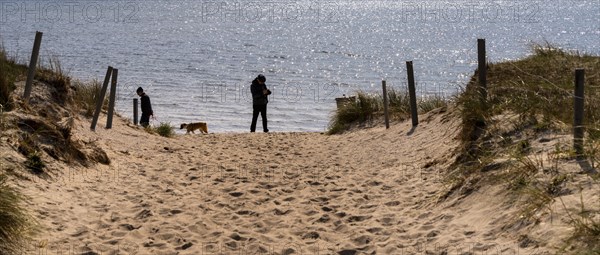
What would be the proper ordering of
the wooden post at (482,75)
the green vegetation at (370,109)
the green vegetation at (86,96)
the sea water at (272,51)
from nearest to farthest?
the wooden post at (482,75) → the green vegetation at (86,96) → the green vegetation at (370,109) → the sea water at (272,51)

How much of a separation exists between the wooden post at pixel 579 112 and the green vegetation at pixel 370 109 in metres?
8.97

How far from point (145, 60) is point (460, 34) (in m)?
32.8

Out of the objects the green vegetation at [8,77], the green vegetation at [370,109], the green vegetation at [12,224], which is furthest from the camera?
the green vegetation at [370,109]

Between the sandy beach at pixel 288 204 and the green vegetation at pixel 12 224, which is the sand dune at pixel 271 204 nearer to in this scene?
the sandy beach at pixel 288 204

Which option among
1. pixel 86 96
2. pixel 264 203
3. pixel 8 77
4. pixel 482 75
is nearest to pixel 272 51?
pixel 86 96

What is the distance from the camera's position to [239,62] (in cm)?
4875

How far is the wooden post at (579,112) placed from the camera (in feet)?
28.1

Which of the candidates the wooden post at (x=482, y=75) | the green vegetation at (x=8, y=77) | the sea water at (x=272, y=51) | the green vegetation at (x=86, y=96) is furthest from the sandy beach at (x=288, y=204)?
the sea water at (x=272, y=51)

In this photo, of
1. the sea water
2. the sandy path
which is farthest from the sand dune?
the sea water

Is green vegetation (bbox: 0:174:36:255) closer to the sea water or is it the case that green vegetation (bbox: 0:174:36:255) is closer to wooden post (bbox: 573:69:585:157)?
wooden post (bbox: 573:69:585:157)

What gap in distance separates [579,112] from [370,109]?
9981 millimetres

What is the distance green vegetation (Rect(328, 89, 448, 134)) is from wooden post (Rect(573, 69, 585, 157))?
8.97 m

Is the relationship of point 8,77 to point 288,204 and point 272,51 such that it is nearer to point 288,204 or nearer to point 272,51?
point 288,204

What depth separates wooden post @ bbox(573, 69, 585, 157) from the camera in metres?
8.56
